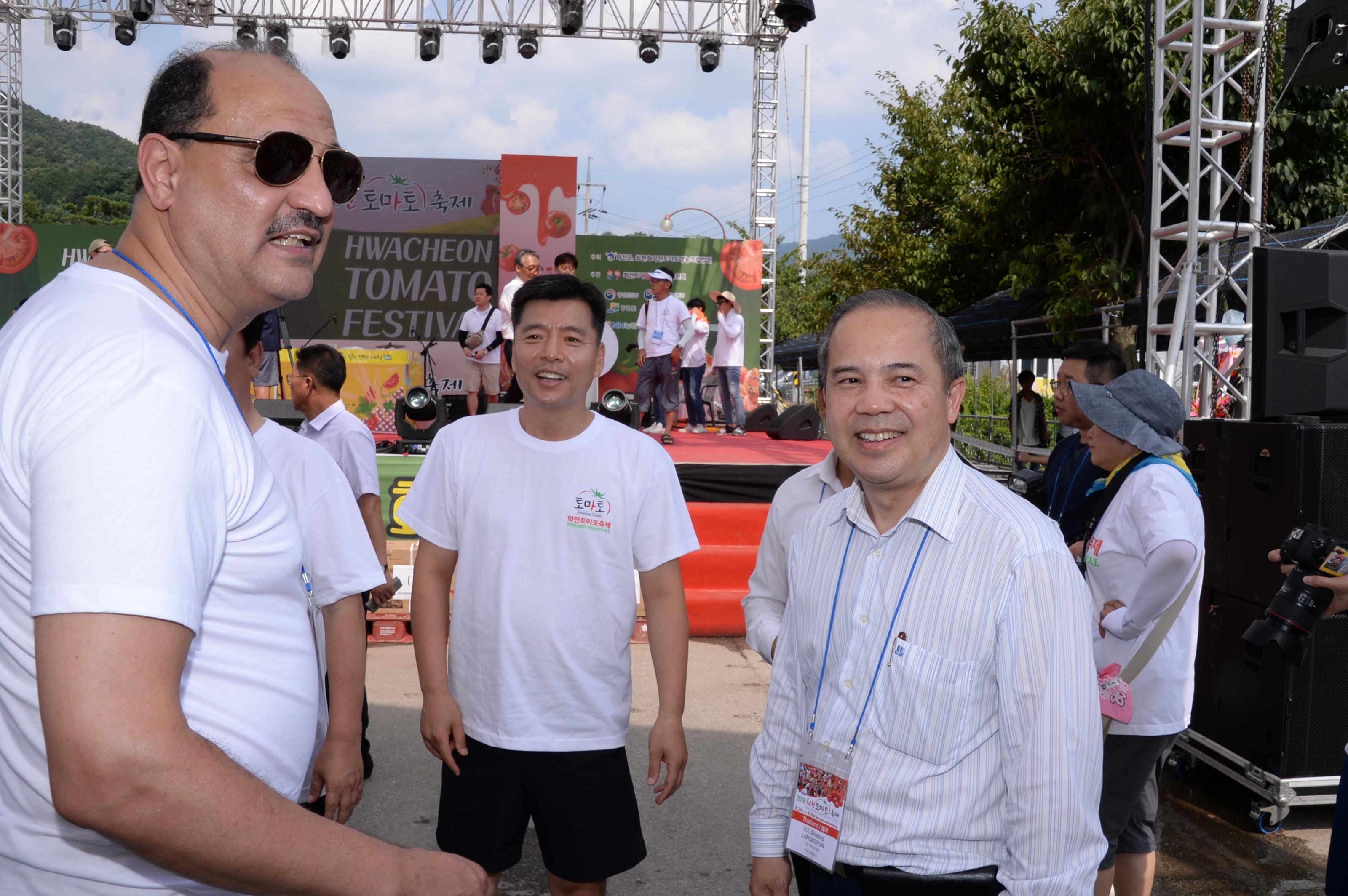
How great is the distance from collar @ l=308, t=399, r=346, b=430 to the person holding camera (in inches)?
121

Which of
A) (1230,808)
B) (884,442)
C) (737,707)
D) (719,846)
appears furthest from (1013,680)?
(737,707)

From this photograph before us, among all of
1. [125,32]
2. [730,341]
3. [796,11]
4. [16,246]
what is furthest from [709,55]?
[16,246]

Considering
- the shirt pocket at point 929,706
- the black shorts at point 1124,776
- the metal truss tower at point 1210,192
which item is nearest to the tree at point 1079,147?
the metal truss tower at point 1210,192

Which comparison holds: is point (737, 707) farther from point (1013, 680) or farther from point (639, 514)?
point (1013, 680)

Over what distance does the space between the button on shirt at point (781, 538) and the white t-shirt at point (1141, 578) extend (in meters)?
0.95

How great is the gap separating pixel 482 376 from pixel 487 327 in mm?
752

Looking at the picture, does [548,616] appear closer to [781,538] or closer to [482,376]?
[781,538]

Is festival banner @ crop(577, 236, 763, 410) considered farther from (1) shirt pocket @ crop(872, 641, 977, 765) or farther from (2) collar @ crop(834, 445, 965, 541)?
(1) shirt pocket @ crop(872, 641, 977, 765)

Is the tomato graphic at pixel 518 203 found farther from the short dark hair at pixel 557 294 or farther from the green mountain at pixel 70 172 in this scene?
the green mountain at pixel 70 172

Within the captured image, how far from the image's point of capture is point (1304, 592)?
2.72 m

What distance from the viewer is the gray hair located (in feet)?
6.08

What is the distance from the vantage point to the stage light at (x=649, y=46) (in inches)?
627

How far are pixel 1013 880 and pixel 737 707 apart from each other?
407 cm

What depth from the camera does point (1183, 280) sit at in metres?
7.62
